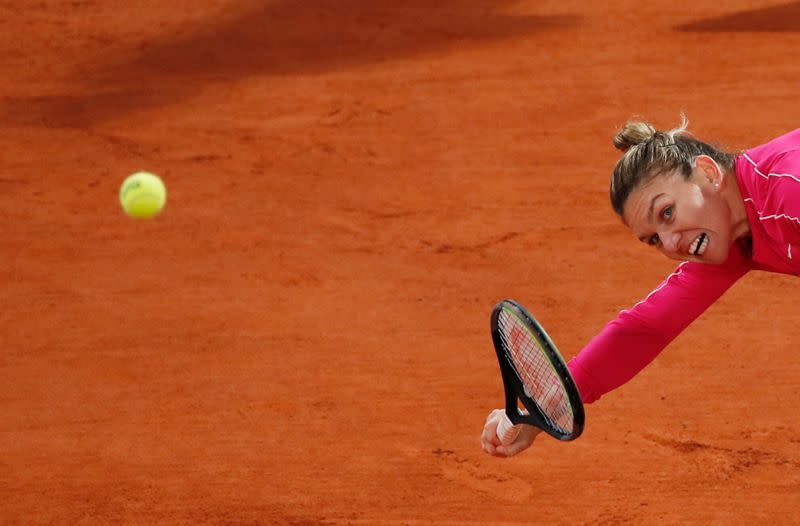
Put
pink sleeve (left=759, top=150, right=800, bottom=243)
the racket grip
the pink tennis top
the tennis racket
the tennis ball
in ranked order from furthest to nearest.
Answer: the tennis ball < the racket grip < the tennis racket < the pink tennis top < pink sleeve (left=759, top=150, right=800, bottom=243)

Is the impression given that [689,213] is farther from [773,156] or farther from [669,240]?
[773,156]

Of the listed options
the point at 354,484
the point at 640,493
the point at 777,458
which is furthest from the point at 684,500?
the point at 354,484

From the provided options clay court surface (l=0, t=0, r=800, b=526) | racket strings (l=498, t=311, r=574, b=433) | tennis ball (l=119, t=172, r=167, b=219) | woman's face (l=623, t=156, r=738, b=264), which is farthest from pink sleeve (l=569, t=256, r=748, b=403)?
tennis ball (l=119, t=172, r=167, b=219)

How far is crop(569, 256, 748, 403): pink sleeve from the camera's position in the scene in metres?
3.46

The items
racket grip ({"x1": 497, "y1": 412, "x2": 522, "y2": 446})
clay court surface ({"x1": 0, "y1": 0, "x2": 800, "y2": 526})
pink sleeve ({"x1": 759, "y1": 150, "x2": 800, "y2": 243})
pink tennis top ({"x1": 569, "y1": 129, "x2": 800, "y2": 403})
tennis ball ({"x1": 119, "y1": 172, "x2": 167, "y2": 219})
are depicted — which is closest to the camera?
pink sleeve ({"x1": 759, "y1": 150, "x2": 800, "y2": 243})

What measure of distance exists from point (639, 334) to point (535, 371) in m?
0.36

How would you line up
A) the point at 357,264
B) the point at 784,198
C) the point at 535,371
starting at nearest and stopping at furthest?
1. the point at 784,198
2. the point at 535,371
3. the point at 357,264

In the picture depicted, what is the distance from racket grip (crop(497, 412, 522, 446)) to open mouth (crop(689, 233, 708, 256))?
29.2 inches

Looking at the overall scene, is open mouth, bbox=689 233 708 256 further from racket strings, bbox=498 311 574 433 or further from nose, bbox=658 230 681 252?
racket strings, bbox=498 311 574 433

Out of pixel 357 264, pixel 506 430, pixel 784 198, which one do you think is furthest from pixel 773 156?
pixel 357 264

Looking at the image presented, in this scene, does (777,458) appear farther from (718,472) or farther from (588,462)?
(588,462)

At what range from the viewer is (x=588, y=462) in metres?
4.64

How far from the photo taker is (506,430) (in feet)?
11.2

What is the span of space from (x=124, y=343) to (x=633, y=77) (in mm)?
4252
